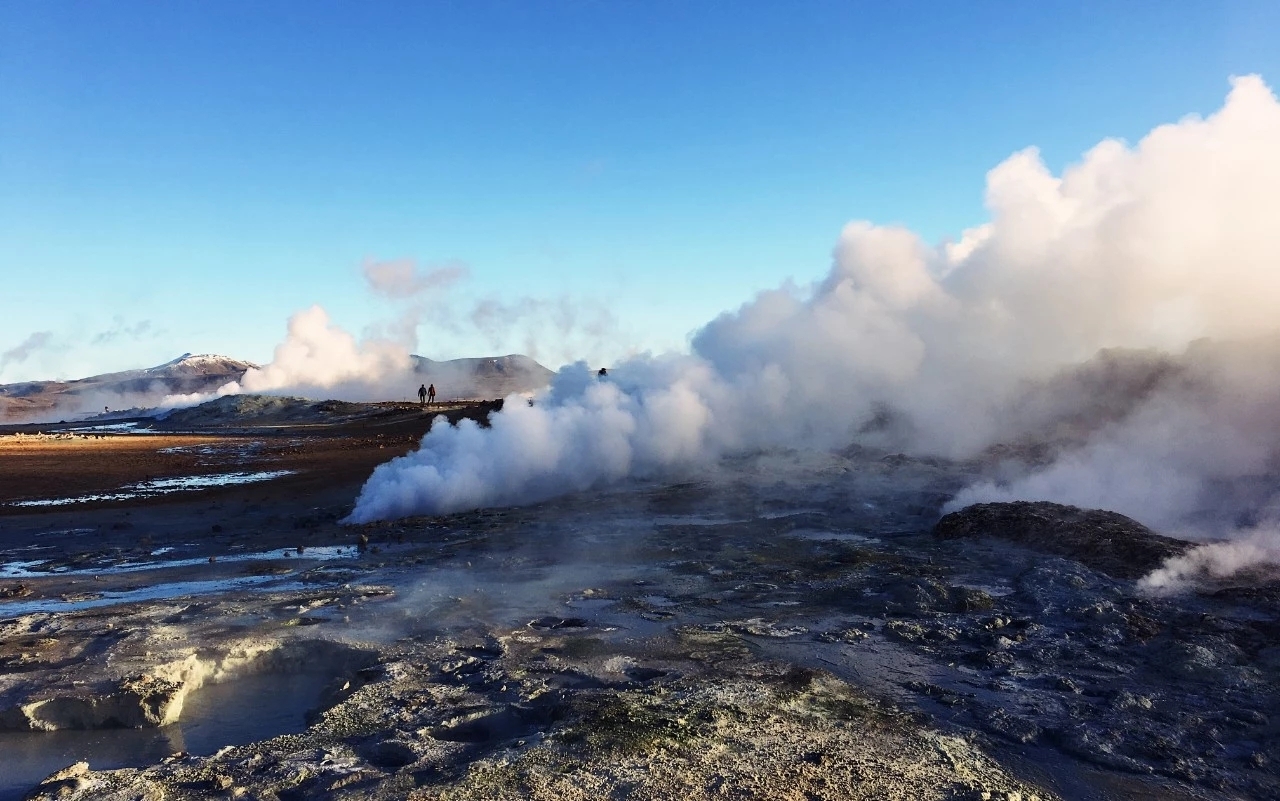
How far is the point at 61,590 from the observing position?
336 inches

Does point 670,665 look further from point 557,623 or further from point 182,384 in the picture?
point 182,384

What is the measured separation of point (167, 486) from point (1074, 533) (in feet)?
63.5

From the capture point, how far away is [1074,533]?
8758mm

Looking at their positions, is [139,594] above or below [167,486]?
below

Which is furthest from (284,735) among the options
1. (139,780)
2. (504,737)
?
(504,737)

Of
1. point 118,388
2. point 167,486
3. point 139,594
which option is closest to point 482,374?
point 118,388

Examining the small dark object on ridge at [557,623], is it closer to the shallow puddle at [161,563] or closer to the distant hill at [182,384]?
the shallow puddle at [161,563]

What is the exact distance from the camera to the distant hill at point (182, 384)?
76.9m

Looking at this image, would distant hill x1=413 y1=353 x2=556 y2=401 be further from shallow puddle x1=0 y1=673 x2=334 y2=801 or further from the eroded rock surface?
shallow puddle x1=0 y1=673 x2=334 y2=801

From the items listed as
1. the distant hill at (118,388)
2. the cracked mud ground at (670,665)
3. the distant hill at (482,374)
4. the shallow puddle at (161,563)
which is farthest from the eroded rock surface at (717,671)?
the distant hill at (118,388)

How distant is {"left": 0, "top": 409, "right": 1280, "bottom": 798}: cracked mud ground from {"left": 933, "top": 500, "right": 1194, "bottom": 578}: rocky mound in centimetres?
11

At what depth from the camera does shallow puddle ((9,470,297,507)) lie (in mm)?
16281

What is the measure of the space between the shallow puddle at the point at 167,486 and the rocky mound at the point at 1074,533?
16.6 m

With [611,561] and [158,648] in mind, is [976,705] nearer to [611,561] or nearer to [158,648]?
[611,561]
